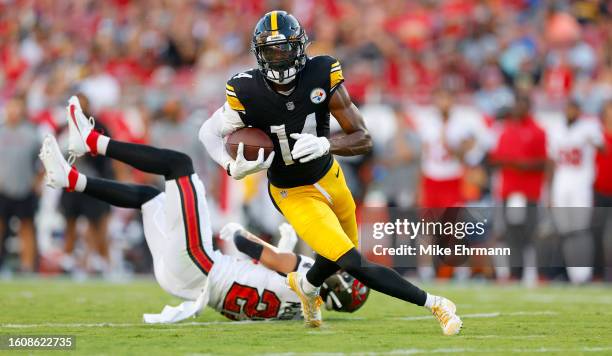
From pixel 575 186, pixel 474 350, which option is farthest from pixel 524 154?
pixel 474 350

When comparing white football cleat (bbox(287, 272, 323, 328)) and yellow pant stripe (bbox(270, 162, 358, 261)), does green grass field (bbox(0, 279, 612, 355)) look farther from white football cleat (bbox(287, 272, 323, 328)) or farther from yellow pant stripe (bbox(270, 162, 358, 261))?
yellow pant stripe (bbox(270, 162, 358, 261))

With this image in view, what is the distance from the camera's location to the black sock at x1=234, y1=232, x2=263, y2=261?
6.96 metres

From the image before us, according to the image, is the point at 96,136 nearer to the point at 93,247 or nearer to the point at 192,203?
the point at 192,203

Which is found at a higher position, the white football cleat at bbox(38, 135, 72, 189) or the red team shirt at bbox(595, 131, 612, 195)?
the white football cleat at bbox(38, 135, 72, 189)

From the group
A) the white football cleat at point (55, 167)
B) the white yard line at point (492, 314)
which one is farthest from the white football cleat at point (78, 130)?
the white yard line at point (492, 314)

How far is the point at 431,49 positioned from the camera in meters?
13.4

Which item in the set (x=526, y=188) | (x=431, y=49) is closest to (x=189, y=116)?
(x=431, y=49)

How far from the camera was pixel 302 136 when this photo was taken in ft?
18.9

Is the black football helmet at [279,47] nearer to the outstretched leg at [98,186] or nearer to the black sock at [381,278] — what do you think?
the black sock at [381,278]

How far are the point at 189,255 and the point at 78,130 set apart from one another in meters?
1.21

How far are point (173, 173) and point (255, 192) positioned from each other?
495 centimetres

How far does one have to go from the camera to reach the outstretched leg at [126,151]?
7078mm

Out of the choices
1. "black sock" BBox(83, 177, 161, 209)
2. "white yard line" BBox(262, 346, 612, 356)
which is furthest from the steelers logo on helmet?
"black sock" BBox(83, 177, 161, 209)

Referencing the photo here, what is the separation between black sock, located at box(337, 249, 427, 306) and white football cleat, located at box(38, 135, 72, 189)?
7.51 feet
